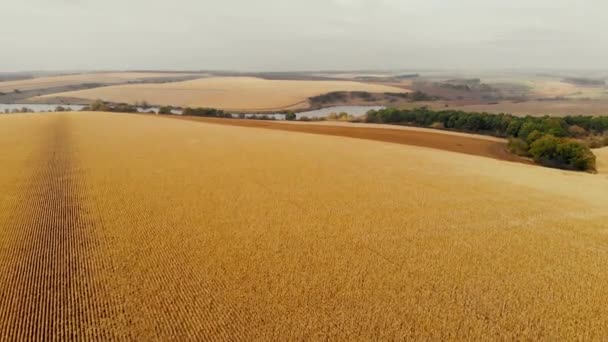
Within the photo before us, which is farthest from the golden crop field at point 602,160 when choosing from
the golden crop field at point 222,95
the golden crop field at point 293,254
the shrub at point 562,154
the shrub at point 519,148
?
the golden crop field at point 222,95

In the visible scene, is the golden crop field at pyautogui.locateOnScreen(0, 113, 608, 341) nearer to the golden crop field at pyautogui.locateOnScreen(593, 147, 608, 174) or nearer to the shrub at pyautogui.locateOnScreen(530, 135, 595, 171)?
the shrub at pyautogui.locateOnScreen(530, 135, 595, 171)

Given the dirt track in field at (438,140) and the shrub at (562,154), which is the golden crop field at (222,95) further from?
the shrub at (562,154)

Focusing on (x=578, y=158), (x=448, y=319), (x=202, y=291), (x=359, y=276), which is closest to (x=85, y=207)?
(x=202, y=291)

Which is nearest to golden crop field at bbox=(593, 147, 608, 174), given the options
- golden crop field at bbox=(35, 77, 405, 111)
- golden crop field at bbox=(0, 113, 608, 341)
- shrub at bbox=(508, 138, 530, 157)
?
shrub at bbox=(508, 138, 530, 157)

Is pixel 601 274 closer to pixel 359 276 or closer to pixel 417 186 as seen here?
pixel 359 276

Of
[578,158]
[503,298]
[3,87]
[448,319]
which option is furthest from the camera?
[3,87]

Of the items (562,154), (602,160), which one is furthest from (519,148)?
(602,160)

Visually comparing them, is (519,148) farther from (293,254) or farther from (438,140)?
(293,254)
